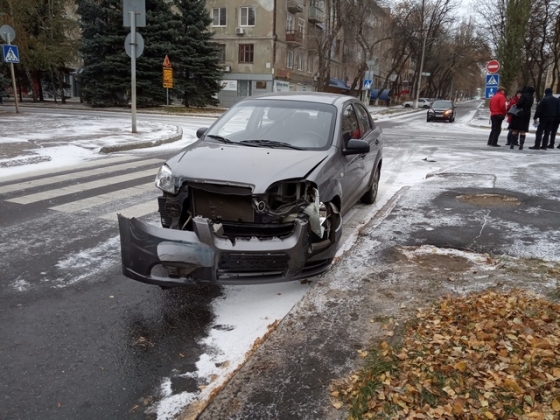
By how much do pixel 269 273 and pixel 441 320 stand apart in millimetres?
1347

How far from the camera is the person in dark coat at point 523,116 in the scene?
14.0 m

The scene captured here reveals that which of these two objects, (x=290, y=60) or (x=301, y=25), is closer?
(x=290, y=60)

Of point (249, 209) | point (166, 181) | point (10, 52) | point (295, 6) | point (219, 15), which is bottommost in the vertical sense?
point (249, 209)

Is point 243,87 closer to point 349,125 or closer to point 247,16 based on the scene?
point 247,16

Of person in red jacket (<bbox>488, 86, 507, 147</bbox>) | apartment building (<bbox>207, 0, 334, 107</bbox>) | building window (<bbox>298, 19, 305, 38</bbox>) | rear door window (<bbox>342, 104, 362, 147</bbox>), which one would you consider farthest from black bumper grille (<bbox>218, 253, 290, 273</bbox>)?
building window (<bbox>298, 19, 305, 38</bbox>)

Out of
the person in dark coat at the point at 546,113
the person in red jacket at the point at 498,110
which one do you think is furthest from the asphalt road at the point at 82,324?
the person in red jacket at the point at 498,110

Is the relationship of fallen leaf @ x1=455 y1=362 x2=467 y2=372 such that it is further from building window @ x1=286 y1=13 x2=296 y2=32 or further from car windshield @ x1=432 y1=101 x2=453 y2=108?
building window @ x1=286 y1=13 x2=296 y2=32

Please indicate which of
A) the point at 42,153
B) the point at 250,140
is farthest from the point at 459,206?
the point at 42,153

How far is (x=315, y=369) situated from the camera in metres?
2.96

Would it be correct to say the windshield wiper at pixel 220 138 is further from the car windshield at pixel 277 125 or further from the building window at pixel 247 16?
the building window at pixel 247 16

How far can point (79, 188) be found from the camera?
7.74 m

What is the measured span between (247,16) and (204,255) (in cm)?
4303

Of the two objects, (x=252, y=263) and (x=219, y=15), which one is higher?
(x=219, y=15)

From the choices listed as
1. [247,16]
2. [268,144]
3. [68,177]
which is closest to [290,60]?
[247,16]
